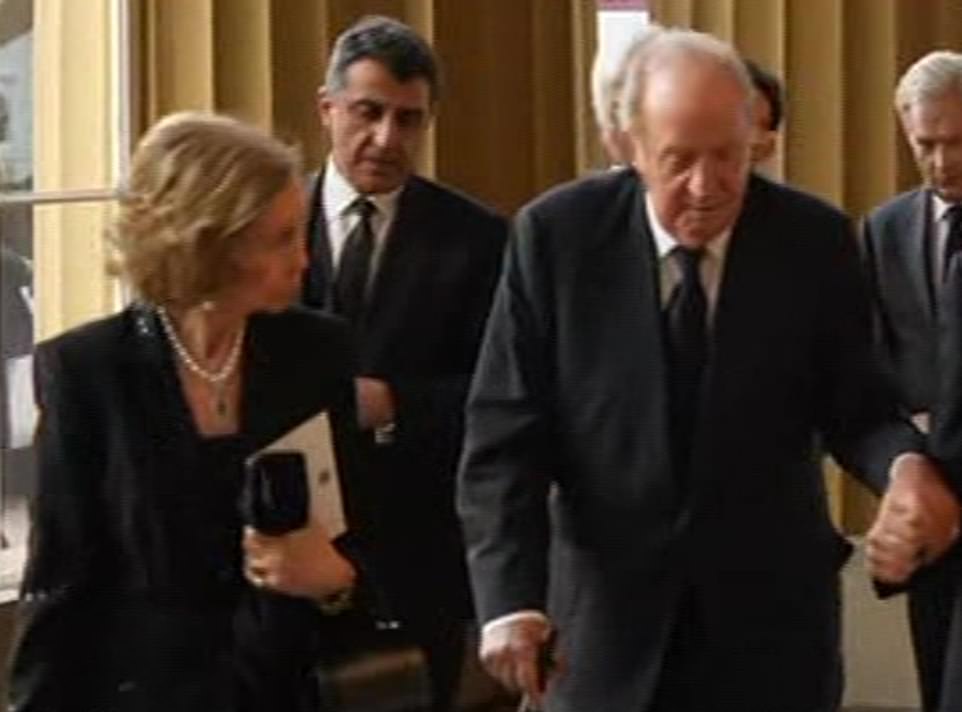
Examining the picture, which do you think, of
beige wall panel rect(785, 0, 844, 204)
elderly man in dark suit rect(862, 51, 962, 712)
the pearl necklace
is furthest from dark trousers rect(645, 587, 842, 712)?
beige wall panel rect(785, 0, 844, 204)

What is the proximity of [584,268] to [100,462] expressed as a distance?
31.0 inches

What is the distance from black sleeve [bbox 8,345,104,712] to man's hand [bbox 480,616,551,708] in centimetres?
61

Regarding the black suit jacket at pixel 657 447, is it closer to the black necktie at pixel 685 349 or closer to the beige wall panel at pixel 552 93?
the black necktie at pixel 685 349

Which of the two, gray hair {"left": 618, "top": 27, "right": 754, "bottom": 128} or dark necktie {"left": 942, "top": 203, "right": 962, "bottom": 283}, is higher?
gray hair {"left": 618, "top": 27, "right": 754, "bottom": 128}

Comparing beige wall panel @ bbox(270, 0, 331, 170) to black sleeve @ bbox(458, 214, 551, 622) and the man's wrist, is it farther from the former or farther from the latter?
the man's wrist

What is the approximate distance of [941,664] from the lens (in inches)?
214

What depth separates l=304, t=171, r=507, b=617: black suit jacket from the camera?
4.62m

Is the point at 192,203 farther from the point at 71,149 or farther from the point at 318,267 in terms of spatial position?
the point at 71,149

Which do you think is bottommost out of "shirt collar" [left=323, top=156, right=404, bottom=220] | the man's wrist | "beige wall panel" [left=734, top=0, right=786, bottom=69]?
the man's wrist

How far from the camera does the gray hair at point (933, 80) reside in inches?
235

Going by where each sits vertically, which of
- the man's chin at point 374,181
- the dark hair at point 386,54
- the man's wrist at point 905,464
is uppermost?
the dark hair at point 386,54

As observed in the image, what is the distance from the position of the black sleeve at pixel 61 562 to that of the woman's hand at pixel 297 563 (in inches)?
8.1

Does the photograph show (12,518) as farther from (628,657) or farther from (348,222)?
(628,657)

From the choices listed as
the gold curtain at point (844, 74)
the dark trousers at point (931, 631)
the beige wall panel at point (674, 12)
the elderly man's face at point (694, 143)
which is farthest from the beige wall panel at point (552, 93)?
the elderly man's face at point (694, 143)
